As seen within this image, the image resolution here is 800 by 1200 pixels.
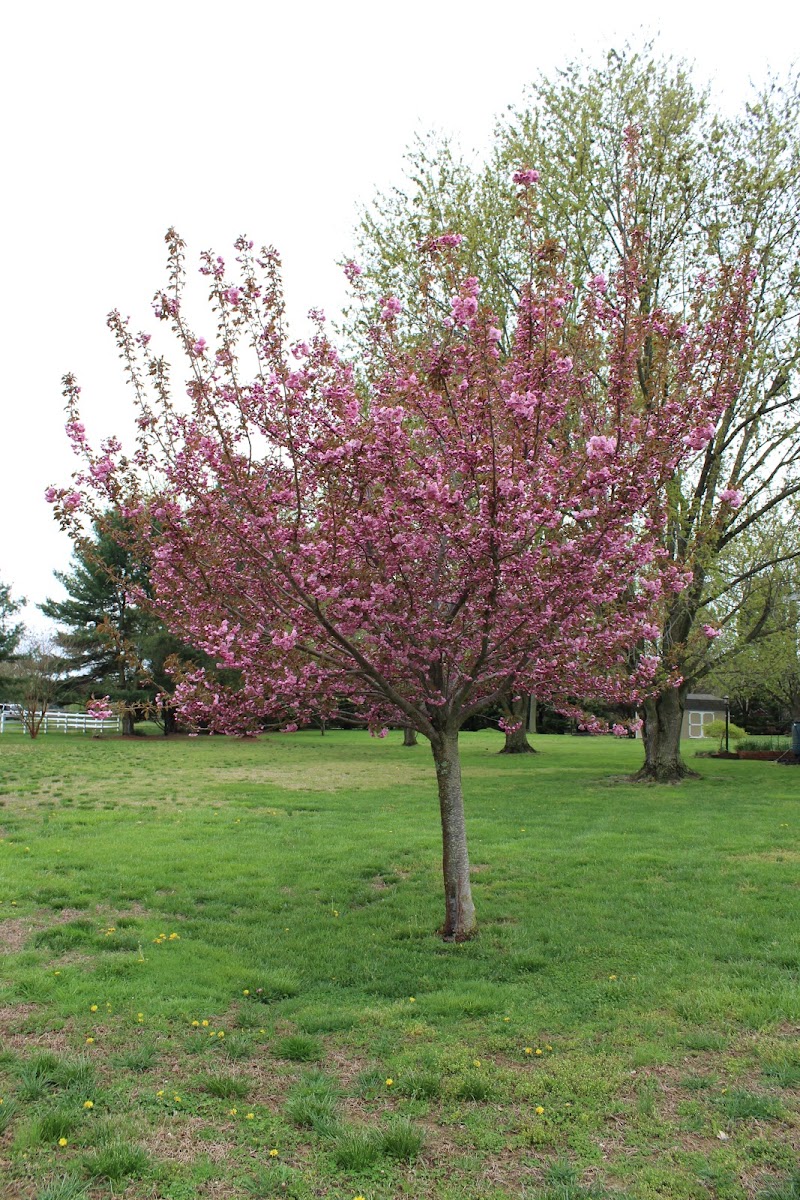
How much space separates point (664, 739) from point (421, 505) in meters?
16.8

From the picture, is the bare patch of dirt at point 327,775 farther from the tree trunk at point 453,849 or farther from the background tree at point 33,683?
the background tree at point 33,683

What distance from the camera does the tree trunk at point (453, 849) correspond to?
7.62 metres

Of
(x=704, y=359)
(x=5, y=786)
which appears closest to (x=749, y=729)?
(x=5, y=786)

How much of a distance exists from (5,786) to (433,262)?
50.2 ft

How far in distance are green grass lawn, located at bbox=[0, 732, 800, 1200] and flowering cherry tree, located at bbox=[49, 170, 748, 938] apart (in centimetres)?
160

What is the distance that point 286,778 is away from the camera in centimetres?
2156

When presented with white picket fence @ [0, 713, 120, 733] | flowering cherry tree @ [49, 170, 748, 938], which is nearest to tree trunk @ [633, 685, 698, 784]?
flowering cherry tree @ [49, 170, 748, 938]

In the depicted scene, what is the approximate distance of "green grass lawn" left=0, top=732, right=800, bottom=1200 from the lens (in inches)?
159

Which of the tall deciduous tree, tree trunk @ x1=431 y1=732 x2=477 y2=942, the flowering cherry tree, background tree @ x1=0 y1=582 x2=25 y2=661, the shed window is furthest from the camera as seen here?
the shed window

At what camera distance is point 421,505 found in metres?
6.15

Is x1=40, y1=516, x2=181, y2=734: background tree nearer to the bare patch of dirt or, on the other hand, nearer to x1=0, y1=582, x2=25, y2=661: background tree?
x1=0, y1=582, x2=25, y2=661: background tree

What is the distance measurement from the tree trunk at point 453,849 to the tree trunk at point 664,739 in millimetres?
13832

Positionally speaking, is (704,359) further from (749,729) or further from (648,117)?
(749,729)

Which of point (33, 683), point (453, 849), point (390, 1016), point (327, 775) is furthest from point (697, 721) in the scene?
point (390, 1016)
